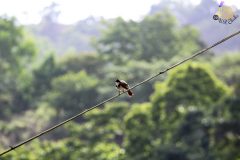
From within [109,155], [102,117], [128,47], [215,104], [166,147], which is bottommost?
[109,155]

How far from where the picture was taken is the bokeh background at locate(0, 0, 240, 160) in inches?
977

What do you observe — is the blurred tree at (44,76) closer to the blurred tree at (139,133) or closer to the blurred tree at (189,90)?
the blurred tree at (189,90)

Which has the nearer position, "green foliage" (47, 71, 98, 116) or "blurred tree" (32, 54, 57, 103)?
"green foliage" (47, 71, 98, 116)

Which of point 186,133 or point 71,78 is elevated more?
point 71,78

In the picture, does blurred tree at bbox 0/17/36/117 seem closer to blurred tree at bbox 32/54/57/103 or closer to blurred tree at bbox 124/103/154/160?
blurred tree at bbox 32/54/57/103

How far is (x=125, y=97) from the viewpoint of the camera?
41094 millimetres

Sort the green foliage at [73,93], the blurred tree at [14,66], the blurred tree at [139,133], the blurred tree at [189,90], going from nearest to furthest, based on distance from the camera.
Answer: the blurred tree at [139,133], the blurred tree at [189,90], the green foliage at [73,93], the blurred tree at [14,66]

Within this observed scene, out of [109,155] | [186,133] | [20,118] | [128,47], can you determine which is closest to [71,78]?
[20,118]

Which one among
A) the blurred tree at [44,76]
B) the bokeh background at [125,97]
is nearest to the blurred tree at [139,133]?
the bokeh background at [125,97]

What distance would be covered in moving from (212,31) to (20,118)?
270 ft

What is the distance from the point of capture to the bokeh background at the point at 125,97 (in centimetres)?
2481

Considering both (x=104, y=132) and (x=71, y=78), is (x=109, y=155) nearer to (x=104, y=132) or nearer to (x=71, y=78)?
(x=104, y=132)

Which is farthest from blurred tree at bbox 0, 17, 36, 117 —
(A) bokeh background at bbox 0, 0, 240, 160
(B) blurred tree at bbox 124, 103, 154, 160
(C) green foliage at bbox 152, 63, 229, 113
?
(B) blurred tree at bbox 124, 103, 154, 160

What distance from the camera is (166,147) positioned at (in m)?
24.8
